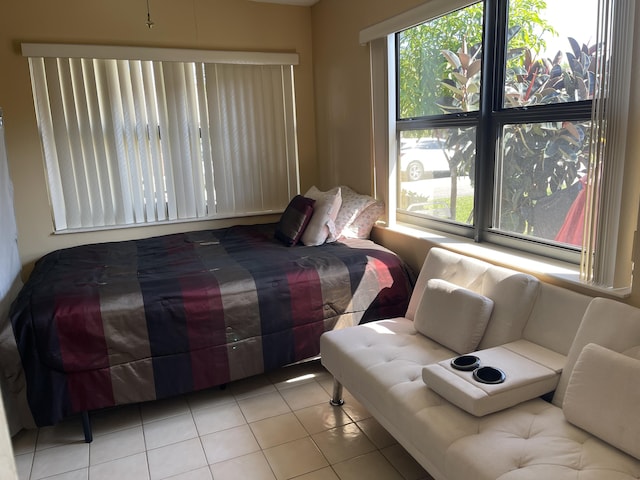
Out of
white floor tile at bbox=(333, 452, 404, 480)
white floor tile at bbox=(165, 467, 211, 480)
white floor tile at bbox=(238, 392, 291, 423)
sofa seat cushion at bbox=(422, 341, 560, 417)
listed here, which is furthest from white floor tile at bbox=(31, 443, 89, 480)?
sofa seat cushion at bbox=(422, 341, 560, 417)

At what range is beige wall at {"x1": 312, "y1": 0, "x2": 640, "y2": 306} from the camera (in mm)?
3205

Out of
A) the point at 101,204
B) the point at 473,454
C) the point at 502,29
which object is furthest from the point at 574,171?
the point at 101,204

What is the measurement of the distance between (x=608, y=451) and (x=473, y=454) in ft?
1.34

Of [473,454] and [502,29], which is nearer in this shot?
[473,454]

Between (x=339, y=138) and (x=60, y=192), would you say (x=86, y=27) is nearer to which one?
(x=60, y=192)

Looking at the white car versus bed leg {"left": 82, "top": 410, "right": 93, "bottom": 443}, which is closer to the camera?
bed leg {"left": 82, "top": 410, "right": 93, "bottom": 443}

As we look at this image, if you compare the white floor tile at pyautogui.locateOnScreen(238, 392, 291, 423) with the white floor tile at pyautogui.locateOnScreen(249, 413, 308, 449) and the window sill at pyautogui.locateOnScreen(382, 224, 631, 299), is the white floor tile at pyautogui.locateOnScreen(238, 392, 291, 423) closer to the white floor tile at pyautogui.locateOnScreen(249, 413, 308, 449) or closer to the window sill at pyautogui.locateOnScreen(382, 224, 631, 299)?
the white floor tile at pyautogui.locateOnScreen(249, 413, 308, 449)

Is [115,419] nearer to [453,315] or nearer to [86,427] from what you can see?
[86,427]

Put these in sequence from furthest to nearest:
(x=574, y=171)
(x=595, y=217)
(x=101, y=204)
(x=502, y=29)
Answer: (x=101, y=204) → (x=502, y=29) → (x=574, y=171) → (x=595, y=217)

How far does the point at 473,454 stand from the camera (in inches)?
58.7

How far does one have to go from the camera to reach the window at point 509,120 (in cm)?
186

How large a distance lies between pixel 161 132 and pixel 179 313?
189 centimetres

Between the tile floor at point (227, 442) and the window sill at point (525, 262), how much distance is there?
1.02 m

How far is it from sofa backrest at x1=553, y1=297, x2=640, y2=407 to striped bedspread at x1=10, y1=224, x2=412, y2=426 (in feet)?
4.30
